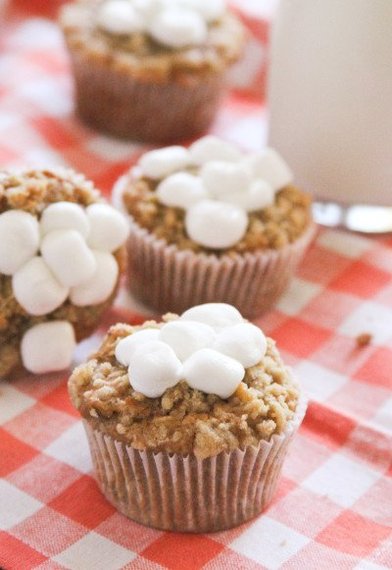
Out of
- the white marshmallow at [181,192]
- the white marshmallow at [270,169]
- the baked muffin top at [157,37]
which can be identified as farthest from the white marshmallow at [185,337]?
the baked muffin top at [157,37]

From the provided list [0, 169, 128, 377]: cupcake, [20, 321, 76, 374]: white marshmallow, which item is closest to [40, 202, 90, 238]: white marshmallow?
[0, 169, 128, 377]: cupcake

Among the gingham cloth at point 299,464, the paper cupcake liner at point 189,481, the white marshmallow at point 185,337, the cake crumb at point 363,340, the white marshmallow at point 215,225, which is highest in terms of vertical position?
the white marshmallow at point 185,337

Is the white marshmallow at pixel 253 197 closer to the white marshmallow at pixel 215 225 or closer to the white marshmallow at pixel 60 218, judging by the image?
the white marshmallow at pixel 215 225

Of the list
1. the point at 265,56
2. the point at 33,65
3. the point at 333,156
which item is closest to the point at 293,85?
the point at 333,156

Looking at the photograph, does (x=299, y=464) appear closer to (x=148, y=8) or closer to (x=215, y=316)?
(x=215, y=316)

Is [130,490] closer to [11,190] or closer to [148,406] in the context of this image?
[148,406]

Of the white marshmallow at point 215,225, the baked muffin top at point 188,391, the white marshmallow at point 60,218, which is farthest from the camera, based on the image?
the white marshmallow at point 215,225

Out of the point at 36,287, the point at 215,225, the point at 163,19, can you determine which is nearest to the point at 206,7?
the point at 163,19
